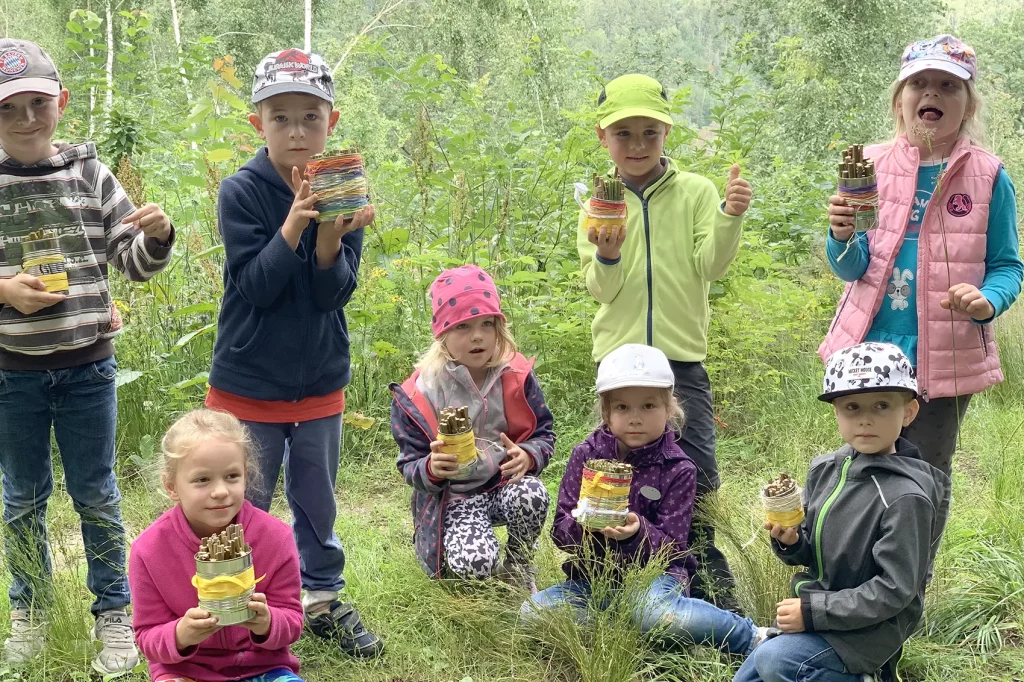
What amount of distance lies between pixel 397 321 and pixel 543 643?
269cm

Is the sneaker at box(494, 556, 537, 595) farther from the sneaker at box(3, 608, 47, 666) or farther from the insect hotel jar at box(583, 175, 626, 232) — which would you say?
the sneaker at box(3, 608, 47, 666)

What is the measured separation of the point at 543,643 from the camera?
9.66ft

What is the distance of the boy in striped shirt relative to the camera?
2.80m

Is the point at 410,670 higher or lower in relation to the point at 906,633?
lower

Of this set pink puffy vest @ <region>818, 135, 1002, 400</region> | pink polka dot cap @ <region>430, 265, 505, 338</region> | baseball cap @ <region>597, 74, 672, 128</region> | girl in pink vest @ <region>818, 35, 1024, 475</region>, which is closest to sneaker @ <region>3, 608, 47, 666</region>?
pink polka dot cap @ <region>430, 265, 505, 338</region>

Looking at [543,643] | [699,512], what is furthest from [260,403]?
[699,512]

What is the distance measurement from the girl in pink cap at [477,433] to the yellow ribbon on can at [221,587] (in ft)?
3.54

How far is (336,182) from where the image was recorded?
271 cm

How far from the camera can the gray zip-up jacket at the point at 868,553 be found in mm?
2379

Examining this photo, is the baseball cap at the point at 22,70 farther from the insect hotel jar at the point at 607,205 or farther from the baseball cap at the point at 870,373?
the baseball cap at the point at 870,373

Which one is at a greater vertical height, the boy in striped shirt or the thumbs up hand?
the thumbs up hand

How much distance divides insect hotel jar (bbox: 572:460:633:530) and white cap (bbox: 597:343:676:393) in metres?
0.30

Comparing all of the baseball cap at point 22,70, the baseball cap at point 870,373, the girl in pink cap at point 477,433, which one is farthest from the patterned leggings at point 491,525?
the baseball cap at point 22,70

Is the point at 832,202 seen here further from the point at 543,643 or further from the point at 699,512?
the point at 543,643
